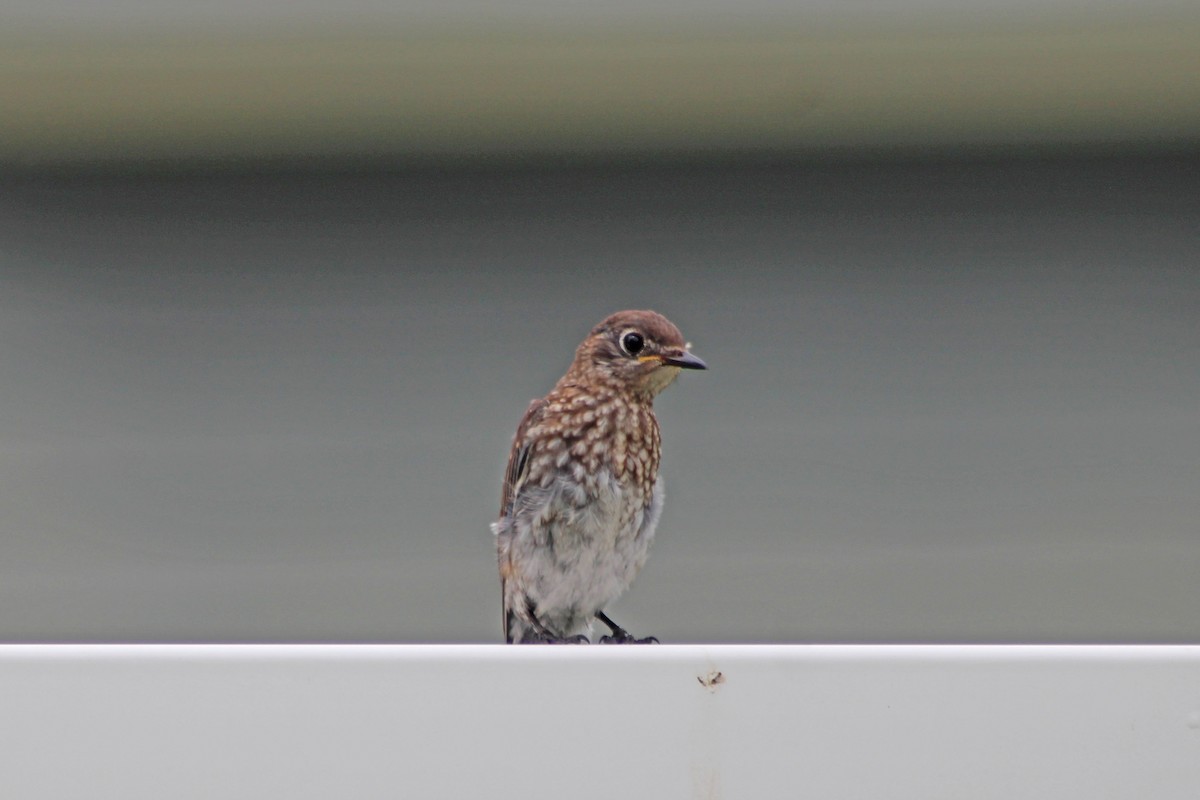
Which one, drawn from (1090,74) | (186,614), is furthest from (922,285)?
(186,614)

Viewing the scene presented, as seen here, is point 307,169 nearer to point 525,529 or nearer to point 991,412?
point 525,529

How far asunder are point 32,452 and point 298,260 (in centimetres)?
131

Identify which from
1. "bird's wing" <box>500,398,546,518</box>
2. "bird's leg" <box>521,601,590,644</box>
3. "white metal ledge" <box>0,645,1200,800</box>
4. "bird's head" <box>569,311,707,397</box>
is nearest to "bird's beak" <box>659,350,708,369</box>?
"bird's head" <box>569,311,707,397</box>

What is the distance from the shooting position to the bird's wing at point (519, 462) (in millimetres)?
3309

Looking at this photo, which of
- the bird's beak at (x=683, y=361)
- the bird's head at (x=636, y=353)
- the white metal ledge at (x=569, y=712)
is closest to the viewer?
the white metal ledge at (x=569, y=712)

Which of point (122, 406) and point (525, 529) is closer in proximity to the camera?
point (525, 529)

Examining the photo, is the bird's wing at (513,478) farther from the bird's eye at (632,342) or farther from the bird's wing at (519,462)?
the bird's eye at (632,342)

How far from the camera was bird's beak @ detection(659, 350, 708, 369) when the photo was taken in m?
3.12

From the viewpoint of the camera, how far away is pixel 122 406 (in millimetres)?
4766

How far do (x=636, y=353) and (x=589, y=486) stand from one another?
0.40 meters

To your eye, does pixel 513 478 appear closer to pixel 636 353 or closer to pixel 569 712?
pixel 636 353

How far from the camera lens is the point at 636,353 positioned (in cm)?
332

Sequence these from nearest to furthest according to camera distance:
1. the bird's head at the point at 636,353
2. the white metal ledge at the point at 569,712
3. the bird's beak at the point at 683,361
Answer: the white metal ledge at the point at 569,712
the bird's beak at the point at 683,361
the bird's head at the point at 636,353

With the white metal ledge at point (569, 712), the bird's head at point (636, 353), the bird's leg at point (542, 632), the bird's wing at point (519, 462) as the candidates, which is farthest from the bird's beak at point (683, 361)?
the white metal ledge at point (569, 712)
